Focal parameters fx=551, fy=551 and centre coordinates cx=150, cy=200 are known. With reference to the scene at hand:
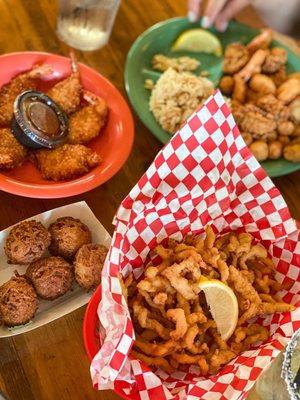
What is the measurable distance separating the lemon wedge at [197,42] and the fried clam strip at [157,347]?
4.02 feet

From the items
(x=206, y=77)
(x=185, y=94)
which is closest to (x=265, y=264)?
(x=185, y=94)

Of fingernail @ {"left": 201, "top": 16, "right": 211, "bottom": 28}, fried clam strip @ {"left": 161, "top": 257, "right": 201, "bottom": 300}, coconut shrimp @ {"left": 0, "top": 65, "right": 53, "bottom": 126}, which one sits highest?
coconut shrimp @ {"left": 0, "top": 65, "right": 53, "bottom": 126}

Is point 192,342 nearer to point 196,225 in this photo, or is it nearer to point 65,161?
point 196,225

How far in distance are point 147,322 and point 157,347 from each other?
60 mm

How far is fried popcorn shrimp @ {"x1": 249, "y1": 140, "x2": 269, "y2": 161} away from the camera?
5.76ft

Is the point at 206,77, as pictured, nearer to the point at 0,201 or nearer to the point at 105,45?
the point at 105,45

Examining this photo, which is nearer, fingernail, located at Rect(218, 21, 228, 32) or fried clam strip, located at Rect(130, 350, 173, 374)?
fried clam strip, located at Rect(130, 350, 173, 374)

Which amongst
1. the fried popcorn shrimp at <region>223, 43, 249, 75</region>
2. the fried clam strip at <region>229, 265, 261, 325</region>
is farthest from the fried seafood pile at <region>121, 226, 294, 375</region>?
the fried popcorn shrimp at <region>223, 43, 249, 75</region>

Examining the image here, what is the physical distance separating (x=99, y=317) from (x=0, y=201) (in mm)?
510

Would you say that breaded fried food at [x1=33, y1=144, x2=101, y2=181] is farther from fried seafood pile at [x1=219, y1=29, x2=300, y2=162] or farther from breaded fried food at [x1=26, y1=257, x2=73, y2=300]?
fried seafood pile at [x1=219, y1=29, x2=300, y2=162]

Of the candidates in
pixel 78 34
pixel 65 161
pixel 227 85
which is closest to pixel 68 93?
pixel 65 161

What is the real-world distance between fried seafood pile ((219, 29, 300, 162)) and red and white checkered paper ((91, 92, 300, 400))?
417mm

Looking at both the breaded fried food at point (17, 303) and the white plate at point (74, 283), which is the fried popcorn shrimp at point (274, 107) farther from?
the breaded fried food at point (17, 303)

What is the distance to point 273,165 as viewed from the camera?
69.9 inches
